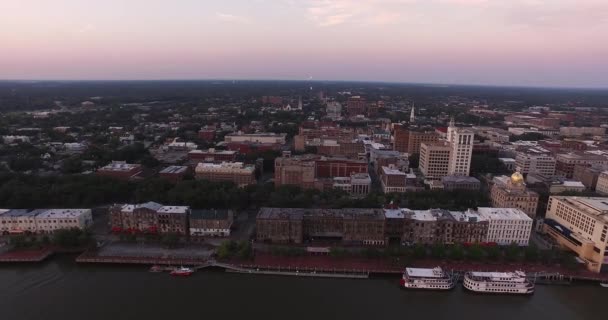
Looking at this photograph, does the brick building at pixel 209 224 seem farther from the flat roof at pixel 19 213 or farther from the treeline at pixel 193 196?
the flat roof at pixel 19 213

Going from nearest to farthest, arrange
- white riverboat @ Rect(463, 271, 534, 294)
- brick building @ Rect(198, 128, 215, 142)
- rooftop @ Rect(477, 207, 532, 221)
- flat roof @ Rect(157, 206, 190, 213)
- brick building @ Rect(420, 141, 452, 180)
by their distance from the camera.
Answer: white riverboat @ Rect(463, 271, 534, 294)
rooftop @ Rect(477, 207, 532, 221)
flat roof @ Rect(157, 206, 190, 213)
brick building @ Rect(420, 141, 452, 180)
brick building @ Rect(198, 128, 215, 142)

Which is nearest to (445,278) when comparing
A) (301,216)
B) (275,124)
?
(301,216)

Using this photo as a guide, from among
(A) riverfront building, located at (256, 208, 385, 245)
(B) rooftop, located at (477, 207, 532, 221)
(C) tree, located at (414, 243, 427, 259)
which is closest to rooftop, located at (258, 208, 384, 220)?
(A) riverfront building, located at (256, 208, 385, 245)

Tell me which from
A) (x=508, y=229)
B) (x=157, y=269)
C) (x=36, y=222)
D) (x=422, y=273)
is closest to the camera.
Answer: (x=422, y=273)

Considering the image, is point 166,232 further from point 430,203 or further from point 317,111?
point 317,111

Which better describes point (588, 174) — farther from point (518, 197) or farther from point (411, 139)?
point (411, 139)

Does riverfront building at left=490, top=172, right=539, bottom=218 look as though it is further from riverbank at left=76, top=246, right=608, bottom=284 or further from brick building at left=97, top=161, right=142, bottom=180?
brick building at left=97, top=161, right=142, bottom=180

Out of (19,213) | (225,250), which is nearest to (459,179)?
(225,250)
